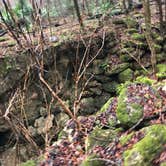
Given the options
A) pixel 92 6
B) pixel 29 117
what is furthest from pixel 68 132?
pixel 92 6

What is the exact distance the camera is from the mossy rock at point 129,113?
6188 millimetres

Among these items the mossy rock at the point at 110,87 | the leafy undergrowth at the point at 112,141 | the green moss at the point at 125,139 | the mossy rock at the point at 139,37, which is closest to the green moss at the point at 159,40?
the mossy rock at the point at 139,37

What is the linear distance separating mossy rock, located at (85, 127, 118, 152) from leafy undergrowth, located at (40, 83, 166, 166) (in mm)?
68

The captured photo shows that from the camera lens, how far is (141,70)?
1298 cm

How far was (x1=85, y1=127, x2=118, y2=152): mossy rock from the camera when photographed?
6116mm

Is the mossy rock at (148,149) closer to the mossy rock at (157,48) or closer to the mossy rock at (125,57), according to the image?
the mossy rock at (125,57)

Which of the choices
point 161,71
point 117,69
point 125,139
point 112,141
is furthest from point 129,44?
point 125,139

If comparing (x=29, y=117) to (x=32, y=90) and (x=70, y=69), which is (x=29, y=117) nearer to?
(x=32, y=90)

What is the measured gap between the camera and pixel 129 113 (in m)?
6.24

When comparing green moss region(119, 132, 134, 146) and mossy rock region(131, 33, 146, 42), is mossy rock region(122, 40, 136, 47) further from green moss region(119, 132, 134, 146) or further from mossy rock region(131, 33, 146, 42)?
green moss region(119, 132, 134, 146)

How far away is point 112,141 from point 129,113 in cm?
56

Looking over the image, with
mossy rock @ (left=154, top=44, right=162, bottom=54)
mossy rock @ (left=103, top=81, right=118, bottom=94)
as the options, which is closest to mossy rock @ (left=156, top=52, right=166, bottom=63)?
mossy rock @ (left=154, top=44, right=162, bottom=54)

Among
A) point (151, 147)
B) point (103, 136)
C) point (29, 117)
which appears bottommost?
point (29, 117)

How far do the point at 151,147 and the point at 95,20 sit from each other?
1186cm
